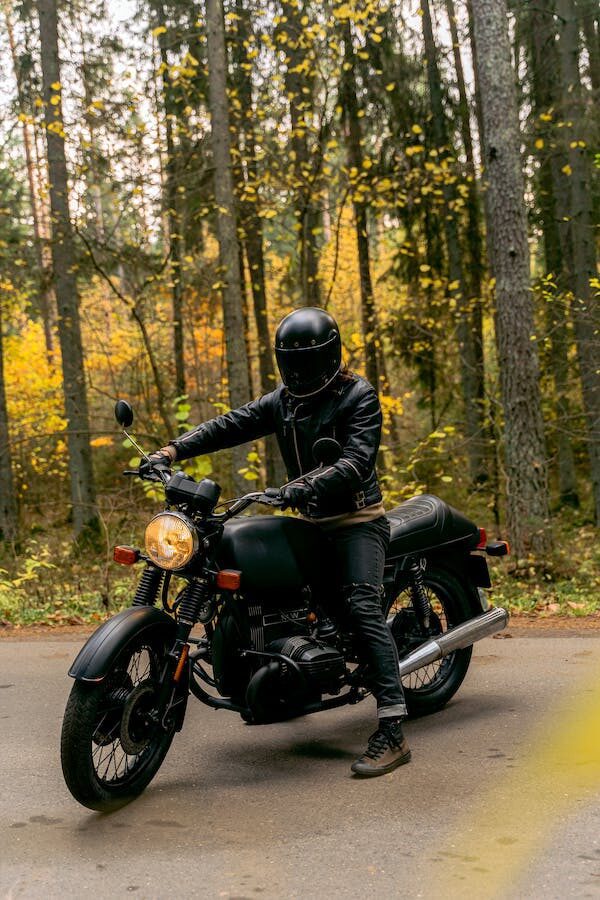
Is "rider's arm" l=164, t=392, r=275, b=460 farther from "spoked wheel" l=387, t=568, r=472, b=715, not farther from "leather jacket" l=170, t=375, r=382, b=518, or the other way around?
"spoked wheel" l=387, t=568, r=472, b=715

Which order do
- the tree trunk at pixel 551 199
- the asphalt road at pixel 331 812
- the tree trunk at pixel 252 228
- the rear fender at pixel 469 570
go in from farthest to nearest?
the tree trunk at pixel 551 199 → the tree trunk at pixel 252 228 → the rear fender at pixel 469 570 → the asphalt road at pixel 331 812

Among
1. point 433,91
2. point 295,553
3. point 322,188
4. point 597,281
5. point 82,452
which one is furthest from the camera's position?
point 433,91

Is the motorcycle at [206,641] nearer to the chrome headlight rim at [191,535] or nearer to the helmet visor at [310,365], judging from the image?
the chrome headlight rim at [191,535]

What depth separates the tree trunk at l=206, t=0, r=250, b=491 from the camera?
1243 cm

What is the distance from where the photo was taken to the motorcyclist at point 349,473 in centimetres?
455

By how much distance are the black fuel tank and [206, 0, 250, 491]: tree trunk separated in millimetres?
7852

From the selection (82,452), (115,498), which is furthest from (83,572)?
(82,452)

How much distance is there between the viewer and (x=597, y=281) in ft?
33.6

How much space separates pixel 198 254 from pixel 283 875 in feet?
55.0

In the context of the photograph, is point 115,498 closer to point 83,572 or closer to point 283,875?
point 83,572

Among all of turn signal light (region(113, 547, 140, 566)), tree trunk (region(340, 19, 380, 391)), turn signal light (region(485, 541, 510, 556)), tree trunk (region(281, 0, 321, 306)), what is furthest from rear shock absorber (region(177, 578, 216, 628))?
tree trunk (region(340, 19, 380, 391))

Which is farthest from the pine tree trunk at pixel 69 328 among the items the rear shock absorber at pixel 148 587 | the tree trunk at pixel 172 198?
the rear shock absorber at pixel 148 587

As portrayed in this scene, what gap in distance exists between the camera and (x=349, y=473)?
4469mm

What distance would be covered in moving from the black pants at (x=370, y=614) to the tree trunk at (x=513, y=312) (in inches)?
216
